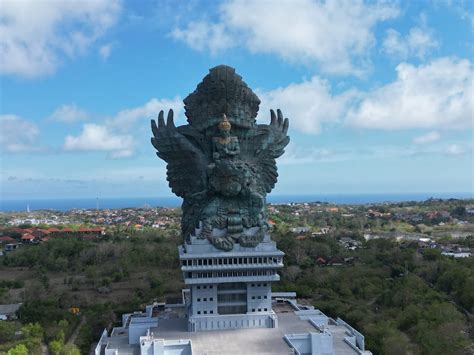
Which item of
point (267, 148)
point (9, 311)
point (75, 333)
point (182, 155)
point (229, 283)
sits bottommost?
point (75, 333)

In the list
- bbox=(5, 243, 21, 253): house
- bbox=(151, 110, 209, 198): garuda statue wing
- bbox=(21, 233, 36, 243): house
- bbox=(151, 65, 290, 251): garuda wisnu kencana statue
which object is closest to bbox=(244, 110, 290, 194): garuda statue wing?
bbox=(151, 65, 290, 251): garuda wisnu kencana statue

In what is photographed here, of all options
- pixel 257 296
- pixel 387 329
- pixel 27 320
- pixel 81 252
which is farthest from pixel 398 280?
pixel 81 252

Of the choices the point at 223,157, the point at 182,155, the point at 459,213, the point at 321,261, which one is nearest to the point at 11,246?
the point at 321,261

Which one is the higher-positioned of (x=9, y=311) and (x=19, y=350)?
(x=19, y=350)

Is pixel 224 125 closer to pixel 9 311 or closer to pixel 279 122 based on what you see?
pixel 279 122

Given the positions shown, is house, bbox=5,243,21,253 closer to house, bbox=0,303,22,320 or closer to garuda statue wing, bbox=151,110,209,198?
house, bbox=0,303,22,320

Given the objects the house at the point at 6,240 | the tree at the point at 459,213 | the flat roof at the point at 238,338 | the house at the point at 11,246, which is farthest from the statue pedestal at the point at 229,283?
the tree at the point at 459,213
